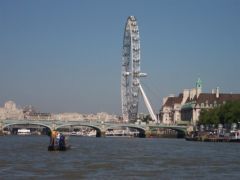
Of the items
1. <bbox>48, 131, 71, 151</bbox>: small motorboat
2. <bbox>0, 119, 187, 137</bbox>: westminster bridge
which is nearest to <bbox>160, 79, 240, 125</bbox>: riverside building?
<bbox>0, 119, 187, 137</bbox>: westminster bridge

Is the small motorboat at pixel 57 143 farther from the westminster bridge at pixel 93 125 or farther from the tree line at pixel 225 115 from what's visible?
the westminster bridge at pixel 93 125

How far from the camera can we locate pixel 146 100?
404 feet

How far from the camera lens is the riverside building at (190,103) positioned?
153 meters

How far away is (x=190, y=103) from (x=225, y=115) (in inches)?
1888

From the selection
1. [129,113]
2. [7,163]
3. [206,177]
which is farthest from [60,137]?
[129,113]

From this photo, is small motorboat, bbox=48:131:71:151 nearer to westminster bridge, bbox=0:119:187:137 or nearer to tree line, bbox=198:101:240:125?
tree line, bbox=198:101:240:125

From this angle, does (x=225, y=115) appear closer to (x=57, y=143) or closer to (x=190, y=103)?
(x=190, y=103)

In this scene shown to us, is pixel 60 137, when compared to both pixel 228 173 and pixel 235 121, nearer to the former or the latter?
pixel 228 173

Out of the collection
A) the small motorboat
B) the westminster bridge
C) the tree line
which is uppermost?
the tree line

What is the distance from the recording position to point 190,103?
158500 millimetres

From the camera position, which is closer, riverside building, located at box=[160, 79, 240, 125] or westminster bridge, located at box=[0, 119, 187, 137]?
westminster bridge, located at box=[0, 119, 187, 137]

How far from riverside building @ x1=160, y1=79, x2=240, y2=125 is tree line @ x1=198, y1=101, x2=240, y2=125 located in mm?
16837

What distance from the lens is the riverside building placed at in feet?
502

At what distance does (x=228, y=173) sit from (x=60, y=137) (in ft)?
76.9
